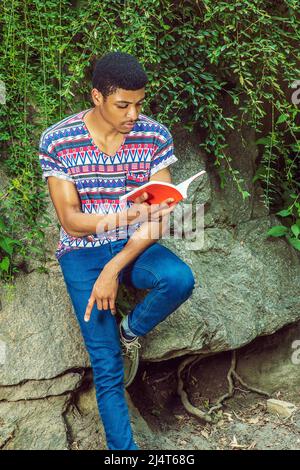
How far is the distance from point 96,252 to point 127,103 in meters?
0.74

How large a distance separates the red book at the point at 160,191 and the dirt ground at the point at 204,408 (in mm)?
1500

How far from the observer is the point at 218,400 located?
166 inches

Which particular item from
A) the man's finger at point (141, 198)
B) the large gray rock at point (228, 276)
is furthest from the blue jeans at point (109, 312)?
the large gray rock at point (228, 276)

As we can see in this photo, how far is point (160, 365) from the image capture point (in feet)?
14.0

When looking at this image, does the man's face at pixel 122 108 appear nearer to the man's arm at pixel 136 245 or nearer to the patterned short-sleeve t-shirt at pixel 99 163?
the patterned short-sleeve t-shirt at pixel 99 163

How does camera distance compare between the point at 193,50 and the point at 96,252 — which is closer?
the point at 96,252

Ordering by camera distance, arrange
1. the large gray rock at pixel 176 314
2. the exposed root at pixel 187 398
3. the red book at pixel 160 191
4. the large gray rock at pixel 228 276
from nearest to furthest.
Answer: the red book at pixel 160 191 → the large gray rock at pixel 176 314 → the large gray rock at pixel 228 276 → the exposed root at pixel 187 398

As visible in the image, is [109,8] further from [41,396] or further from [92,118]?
[41,396]

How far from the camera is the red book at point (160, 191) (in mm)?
2922

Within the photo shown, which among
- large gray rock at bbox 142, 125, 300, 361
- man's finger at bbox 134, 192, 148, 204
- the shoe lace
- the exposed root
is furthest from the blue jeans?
the exposed root

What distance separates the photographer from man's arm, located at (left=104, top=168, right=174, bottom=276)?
3.20m

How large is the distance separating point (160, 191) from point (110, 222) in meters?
0.31

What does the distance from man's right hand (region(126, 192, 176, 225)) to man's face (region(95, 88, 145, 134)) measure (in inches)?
13.3
